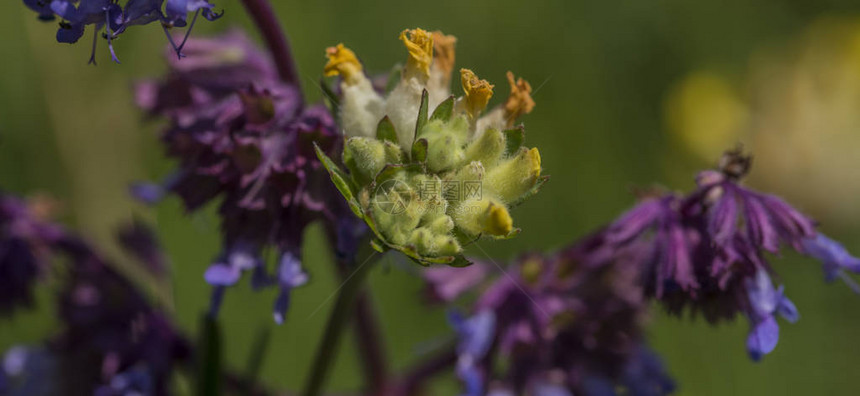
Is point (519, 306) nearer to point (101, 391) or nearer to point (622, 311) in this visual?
point (622, 311)

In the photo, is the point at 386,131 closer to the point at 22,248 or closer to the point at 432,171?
the point at 432,171

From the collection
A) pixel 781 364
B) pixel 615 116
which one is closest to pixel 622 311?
pixel 781 364

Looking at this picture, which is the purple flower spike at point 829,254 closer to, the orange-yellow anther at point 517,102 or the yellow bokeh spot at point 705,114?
the orange-yellow anther at point 517,102

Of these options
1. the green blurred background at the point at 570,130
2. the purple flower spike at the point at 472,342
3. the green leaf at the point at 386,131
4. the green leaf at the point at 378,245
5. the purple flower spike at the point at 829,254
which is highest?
the green leaf at the point at 386,131

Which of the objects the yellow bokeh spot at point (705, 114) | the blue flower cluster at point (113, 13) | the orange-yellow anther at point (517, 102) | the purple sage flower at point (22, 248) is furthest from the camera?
the yellow bokeh spot at point (705, 114)

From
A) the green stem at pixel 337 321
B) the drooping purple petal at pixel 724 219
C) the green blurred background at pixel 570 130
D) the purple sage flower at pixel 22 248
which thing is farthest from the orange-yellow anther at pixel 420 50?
the green blurred background at pixel 570 130

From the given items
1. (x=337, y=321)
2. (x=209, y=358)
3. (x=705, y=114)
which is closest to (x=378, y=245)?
(x=337, y=321)
